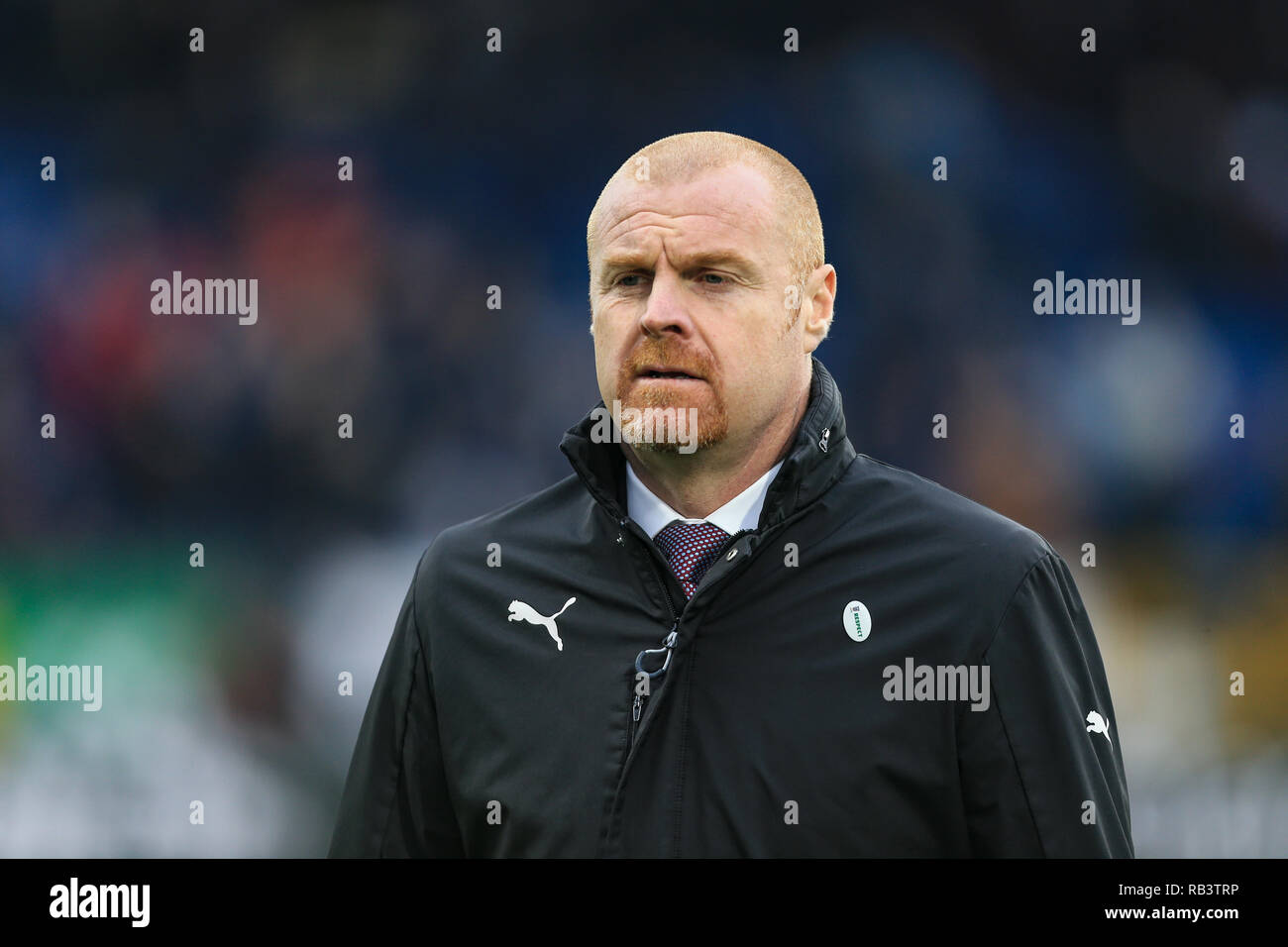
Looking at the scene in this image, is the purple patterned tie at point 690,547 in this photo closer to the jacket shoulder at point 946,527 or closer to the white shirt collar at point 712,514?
the white shirt collar at point 712,514

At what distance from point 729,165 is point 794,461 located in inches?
24.6

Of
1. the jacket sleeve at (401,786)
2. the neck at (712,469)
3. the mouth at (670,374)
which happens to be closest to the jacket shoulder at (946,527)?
the neck at (712,469)

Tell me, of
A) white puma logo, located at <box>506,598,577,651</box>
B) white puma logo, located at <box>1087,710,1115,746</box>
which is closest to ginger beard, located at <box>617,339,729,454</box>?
white puma logo, located at <box>506,598,577,651</box>

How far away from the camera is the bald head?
→ 2.72 m

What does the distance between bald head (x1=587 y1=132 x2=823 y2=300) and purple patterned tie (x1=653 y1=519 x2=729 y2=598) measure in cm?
57

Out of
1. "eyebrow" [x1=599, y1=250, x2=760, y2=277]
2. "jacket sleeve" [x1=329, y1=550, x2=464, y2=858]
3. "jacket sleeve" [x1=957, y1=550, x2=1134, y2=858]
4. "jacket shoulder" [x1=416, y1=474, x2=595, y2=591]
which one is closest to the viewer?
"jacket sleeve" [x1=957, y1=550, x2=1134, y2=858]

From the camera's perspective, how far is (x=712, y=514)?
274cm

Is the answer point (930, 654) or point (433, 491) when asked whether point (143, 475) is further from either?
point (930, 654)

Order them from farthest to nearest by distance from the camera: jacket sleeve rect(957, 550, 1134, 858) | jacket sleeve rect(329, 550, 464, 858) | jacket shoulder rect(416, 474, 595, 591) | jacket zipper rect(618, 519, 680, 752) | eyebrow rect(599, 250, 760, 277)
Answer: jacket shoulder rect(416, 474, 595, 591), jacket sleeve rect(329, 550, 464, 858), eyebrow rect(599, 250, 760, 277), jacket zipper rect(618, 519, 680, 752), jacket sleeve rect(957, 550, 1134, 858)

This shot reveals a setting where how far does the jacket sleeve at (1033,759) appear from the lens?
2.43 m

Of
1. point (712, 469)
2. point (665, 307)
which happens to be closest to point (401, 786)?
point (712, 469)

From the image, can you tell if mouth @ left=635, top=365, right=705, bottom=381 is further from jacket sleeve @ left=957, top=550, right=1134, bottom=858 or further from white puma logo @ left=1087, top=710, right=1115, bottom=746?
white puma logo @ left=1087, top=710, right=1115, bottom=746

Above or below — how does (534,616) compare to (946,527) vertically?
below

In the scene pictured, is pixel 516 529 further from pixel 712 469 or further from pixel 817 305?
pixel 817 305
